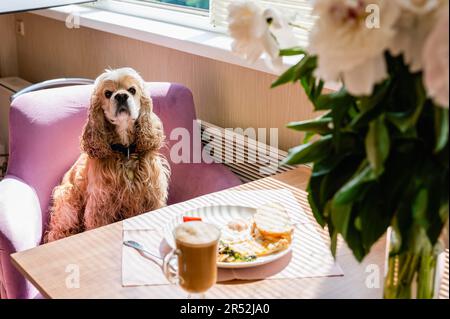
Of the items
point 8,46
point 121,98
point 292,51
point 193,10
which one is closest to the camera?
point 292,51

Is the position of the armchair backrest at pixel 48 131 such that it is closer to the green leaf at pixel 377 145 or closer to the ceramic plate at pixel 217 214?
the ceramic plate at pixel 217 214

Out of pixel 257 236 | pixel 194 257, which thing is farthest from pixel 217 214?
pixel 194 257

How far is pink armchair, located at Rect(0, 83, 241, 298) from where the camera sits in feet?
6.22

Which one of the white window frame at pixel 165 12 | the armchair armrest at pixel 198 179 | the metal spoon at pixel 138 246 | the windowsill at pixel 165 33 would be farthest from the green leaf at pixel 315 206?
the white window frame at pixel 165 12

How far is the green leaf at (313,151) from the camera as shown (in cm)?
95

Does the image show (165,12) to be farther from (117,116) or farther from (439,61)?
(439,61)

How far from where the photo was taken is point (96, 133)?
5.71 feet

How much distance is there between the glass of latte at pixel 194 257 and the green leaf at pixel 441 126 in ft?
1.45

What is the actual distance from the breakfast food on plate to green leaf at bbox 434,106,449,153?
632 mm

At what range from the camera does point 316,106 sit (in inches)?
39.0

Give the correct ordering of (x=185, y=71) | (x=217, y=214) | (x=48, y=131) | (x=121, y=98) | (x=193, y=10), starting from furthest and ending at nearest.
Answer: (x=193, y=10) → (x=185, y=71) → (x=48, y=131) → (x=121, y=98) → (x=217, y=214)

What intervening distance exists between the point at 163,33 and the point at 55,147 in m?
0.67

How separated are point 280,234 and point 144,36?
1.30 m
